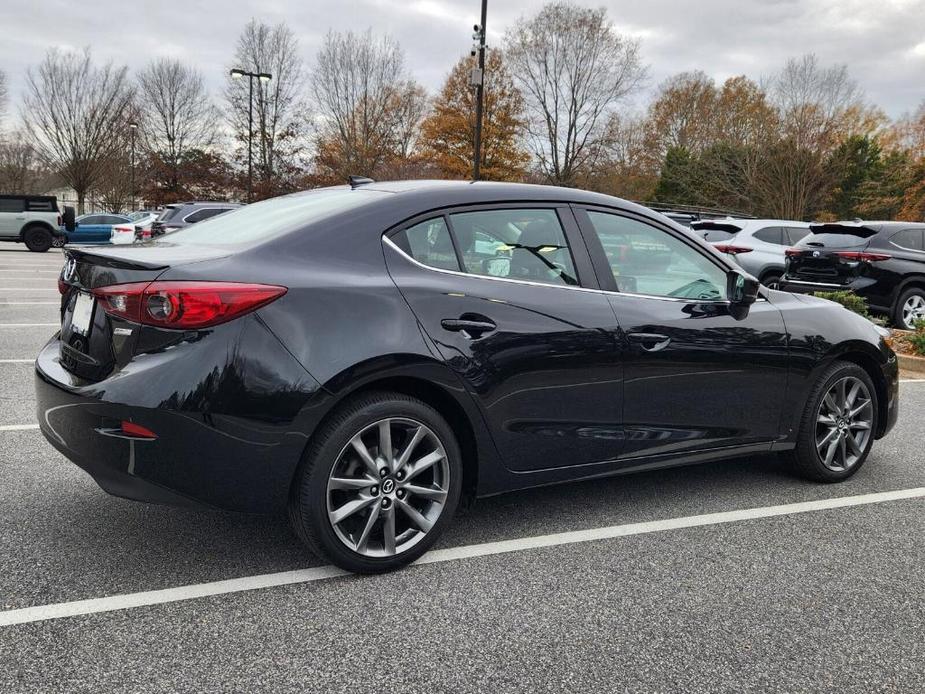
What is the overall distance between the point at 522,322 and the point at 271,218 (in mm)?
1198

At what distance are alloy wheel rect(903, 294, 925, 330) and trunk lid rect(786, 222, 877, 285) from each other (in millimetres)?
800

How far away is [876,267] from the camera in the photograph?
1111 cm

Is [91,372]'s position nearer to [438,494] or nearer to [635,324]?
[438,494]

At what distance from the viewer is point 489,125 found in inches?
1660

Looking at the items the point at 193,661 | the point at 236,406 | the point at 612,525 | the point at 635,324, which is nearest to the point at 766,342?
the point at 635,324

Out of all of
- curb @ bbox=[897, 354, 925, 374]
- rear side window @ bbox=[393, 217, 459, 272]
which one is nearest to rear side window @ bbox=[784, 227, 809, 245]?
curb @ bbox=[897, 354, 925, 374]

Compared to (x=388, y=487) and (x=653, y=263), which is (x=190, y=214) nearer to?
(x=653, y=263)

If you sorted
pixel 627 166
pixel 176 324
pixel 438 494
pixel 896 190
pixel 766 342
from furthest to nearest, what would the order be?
pixel 627 166 → pixel 896 190 → pixel 766 342 → pixel 438 494 → pixel 176 324

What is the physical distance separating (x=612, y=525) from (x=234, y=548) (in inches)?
68.2

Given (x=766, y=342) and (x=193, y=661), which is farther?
(x=766, y=342)

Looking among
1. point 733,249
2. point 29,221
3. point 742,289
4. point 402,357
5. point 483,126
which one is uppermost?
point 483,126

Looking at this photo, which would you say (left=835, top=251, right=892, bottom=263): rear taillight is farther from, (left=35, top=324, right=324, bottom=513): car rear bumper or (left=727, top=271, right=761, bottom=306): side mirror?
(left=35, top=324, right=324, bottom=513): car rear bumper

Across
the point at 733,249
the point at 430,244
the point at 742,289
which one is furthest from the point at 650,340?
the point at 733,249

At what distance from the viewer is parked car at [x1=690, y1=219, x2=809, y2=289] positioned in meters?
14.1
